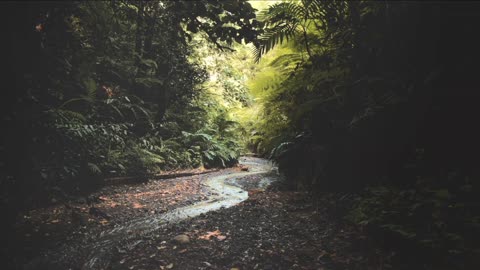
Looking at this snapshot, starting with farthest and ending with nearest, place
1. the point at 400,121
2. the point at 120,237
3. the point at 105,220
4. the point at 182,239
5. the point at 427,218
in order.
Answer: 1. the point at 105,220
2. the point at 120,237
3. the point at 400,121
4. the point at 182,239
5. the point at 427,218

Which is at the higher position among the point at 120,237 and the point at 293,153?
the point at 293,153

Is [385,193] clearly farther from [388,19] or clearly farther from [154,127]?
[154,127]

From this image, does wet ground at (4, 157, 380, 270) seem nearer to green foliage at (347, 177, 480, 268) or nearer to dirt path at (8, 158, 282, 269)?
dirt path at (8, 158, 282, 269)

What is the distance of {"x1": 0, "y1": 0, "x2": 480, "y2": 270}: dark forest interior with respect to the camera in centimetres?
230

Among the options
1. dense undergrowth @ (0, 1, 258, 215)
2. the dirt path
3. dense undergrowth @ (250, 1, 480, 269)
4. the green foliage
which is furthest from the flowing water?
the green foliage

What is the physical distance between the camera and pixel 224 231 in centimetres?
352

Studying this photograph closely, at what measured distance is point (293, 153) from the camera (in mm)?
5355

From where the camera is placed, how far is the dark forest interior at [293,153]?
2.30 metres

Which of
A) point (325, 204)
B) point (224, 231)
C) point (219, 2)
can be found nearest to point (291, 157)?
point (325, 204)

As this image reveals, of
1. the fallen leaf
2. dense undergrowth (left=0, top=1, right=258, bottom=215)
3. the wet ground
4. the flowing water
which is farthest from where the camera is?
the fallen leaf

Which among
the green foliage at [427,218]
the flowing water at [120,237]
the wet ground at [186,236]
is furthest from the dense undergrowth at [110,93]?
the green foliage at [427,218]

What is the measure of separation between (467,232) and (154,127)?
24.6 ft

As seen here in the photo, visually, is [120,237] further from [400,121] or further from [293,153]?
[400,121]

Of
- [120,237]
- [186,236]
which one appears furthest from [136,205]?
[186,236]
